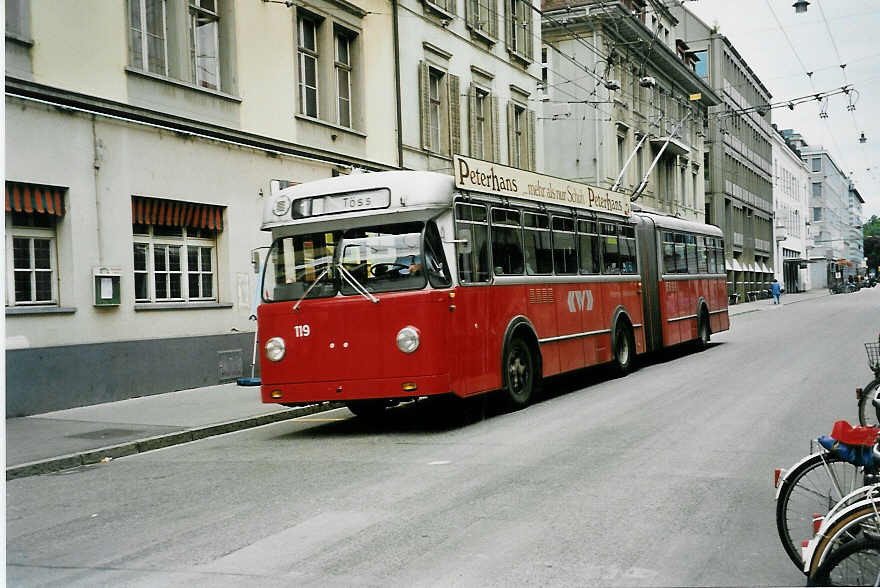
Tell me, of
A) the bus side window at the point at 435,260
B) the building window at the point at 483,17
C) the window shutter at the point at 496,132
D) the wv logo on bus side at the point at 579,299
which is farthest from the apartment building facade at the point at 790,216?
the bus side window at the point at 435,260

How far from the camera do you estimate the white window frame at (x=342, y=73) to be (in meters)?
21.6

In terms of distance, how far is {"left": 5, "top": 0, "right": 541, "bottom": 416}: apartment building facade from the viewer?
13.6 m

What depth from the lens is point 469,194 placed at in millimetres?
11750

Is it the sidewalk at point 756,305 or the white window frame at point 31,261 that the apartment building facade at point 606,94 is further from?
the white window frame at point 31,261

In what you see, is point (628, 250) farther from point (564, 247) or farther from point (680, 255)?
point (680, 255)

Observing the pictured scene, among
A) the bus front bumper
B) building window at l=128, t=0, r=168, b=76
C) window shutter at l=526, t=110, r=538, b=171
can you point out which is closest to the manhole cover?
the bus front bumper

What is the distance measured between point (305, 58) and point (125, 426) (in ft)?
35.2

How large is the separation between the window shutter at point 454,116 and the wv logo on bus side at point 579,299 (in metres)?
11.4

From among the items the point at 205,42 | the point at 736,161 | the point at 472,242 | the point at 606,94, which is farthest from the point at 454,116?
the point at 736,161

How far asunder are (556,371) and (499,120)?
16.6 meters

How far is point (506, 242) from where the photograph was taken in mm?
12742

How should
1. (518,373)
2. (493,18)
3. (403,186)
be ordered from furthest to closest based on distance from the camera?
(493,18) → (518,373) → (403,186)

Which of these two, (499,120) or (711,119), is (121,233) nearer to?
(499,120)

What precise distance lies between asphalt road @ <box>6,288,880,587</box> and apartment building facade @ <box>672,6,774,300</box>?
48.6 m
